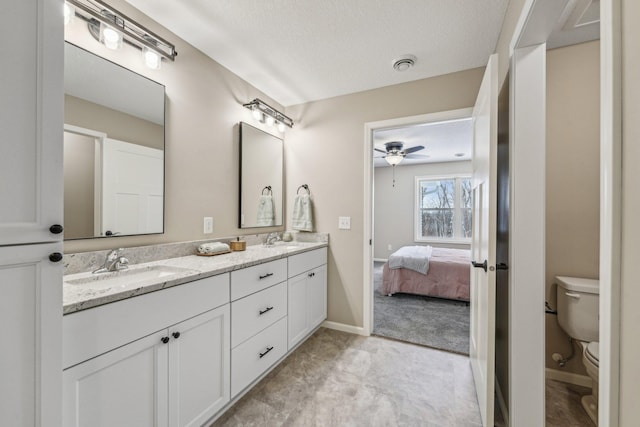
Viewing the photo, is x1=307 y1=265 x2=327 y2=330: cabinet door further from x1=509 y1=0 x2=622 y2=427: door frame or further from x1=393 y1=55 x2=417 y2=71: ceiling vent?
x1=509 y1=0 x2=622 y2=427: door frame

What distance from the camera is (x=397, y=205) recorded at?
21.8 feet

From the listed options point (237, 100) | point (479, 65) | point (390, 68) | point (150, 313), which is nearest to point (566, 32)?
point (479, 65)

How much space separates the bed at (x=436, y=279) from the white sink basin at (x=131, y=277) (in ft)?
9.90

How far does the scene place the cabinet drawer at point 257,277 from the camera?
1610mm

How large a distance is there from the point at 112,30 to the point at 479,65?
255 cm

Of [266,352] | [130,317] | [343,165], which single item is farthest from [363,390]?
[343,165]

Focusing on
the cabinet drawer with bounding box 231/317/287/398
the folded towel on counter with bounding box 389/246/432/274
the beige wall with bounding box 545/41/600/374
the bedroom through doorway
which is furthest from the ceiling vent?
the folded towel on counter with bounding box 389/246/432/274

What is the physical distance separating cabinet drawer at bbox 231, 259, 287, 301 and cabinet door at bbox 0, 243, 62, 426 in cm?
82

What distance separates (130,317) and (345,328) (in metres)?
2.07

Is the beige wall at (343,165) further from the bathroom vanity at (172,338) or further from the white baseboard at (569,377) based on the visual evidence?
the white baseboard at (569,377)

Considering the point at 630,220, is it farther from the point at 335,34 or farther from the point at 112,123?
the point at 112,123

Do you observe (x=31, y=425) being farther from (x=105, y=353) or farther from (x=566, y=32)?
(x=566, y=32)

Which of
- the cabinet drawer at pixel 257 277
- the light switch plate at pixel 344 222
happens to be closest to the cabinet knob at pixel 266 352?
the cabinet drawer at pixel 257 277

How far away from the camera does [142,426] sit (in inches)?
44.8
